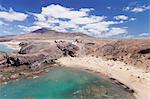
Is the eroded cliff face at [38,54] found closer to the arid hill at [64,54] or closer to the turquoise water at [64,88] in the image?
the arid hill at [64,54]

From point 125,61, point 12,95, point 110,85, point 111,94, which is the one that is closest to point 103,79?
point 110,85

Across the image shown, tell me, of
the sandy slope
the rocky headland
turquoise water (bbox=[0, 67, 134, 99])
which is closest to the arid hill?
the rocky headland

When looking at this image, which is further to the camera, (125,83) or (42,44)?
(42,44)

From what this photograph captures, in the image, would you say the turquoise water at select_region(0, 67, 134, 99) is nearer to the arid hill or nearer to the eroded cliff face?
the eroded cliff face

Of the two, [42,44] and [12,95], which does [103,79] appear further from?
[42,44]

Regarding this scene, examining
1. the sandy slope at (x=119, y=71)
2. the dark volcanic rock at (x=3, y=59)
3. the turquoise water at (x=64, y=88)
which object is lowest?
the turquoise water at (x=64, y=88)

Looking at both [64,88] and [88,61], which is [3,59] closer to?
[88,61]

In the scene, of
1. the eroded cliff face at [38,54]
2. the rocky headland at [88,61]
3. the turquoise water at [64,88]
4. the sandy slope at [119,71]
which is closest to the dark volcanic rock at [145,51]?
the rocky headland at [88,61]
